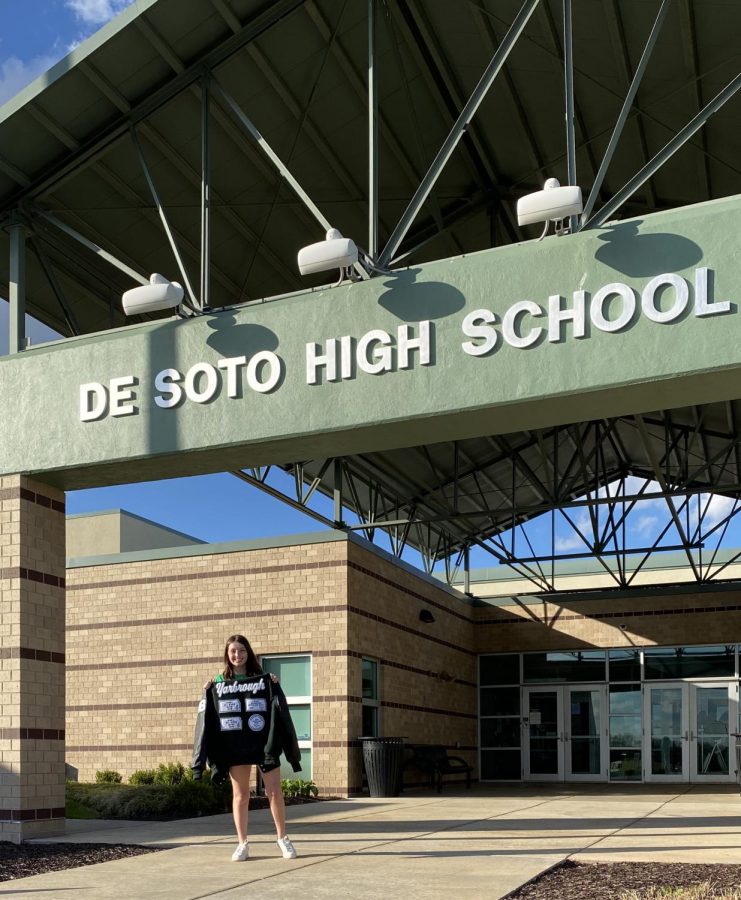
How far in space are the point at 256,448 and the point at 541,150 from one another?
283 inches

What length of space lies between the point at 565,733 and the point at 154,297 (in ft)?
59.5

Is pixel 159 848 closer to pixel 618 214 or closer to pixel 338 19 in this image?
pixel 338 19

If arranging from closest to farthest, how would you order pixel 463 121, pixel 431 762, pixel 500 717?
pixel 463 121, pixel 431 762, pixel 500 717

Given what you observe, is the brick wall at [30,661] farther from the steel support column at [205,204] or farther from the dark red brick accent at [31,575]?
the steel support column at [205,204]

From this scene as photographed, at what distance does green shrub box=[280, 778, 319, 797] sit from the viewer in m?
16.9

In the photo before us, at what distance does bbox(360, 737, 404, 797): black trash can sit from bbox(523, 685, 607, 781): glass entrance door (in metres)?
8.59

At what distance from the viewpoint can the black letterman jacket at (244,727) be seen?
27.3 feet

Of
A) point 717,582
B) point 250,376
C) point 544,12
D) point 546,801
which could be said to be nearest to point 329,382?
point 250,376

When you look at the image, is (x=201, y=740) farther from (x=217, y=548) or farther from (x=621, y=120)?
(x=217, y=548)

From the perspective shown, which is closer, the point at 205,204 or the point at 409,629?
the point at 205,204

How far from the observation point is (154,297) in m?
10.9

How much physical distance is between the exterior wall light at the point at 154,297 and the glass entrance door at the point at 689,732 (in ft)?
58.7

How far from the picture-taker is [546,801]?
16.0 metres

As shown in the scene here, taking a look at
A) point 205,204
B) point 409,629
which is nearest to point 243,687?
point 205,204
